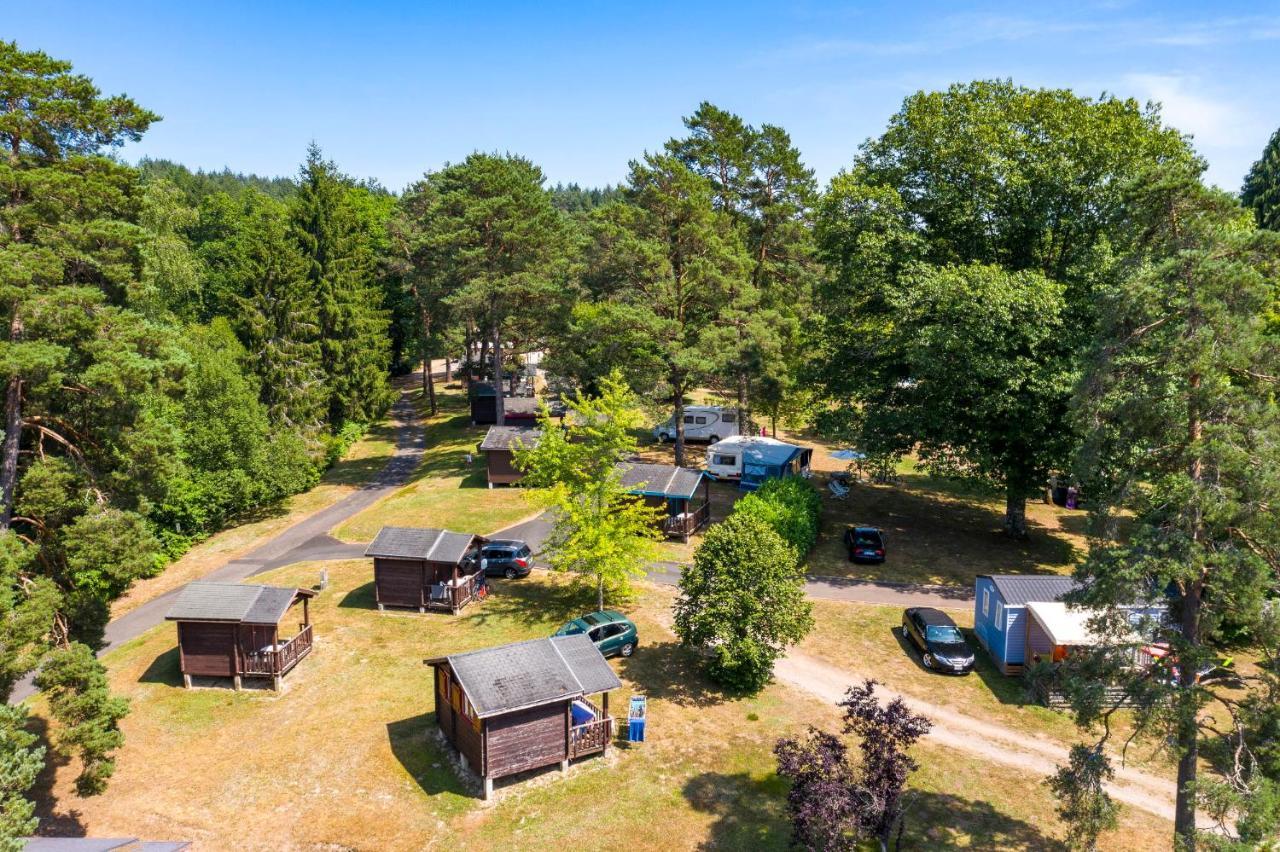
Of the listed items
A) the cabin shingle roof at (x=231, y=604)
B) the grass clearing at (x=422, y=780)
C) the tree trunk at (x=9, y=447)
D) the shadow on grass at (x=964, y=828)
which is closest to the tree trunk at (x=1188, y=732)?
the grass clearing at (x=422, y=780)

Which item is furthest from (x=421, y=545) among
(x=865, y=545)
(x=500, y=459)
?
(x=865, y=545)

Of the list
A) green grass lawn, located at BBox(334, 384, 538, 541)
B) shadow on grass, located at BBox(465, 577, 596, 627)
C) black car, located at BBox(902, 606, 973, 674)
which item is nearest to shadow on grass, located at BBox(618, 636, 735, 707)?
shadow on grass, located at BBox(465, 577, 596, 627)

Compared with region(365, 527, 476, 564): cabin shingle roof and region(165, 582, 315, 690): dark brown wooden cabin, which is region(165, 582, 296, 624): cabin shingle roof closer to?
region(165, 582, 315, 690): dark brown wooden cabin

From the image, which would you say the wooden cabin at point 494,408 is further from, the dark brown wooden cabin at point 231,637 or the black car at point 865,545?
the dark brown wooden cabin at point 231,637

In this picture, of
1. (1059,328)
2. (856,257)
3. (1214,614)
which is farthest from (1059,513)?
(1214,614)

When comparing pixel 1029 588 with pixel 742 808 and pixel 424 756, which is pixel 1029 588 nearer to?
pixel 742 808
